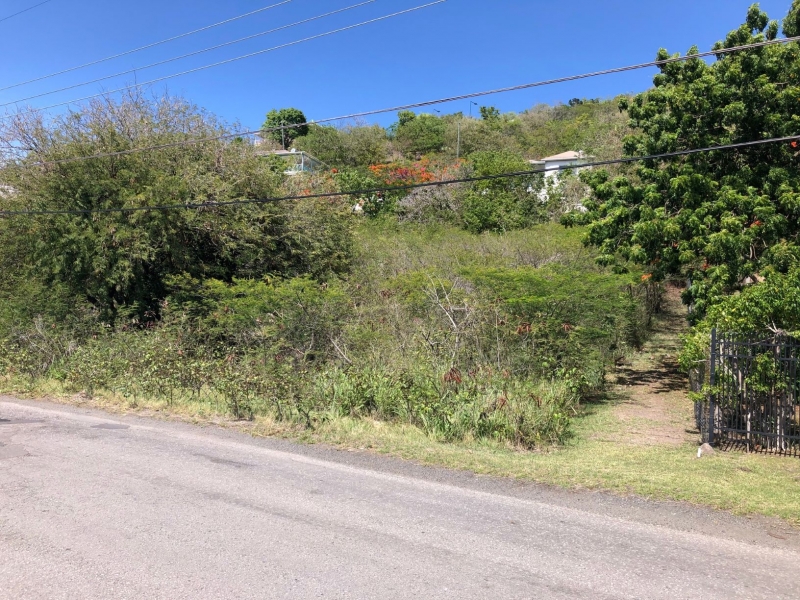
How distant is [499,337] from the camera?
12.0m

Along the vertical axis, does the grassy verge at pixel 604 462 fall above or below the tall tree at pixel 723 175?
below

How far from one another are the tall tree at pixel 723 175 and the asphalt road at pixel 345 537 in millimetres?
7808

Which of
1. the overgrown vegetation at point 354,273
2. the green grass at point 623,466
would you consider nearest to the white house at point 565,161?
the overgrown vegetation at point 354,273

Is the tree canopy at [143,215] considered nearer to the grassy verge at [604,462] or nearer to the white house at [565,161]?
the grassy verge at [604,462]

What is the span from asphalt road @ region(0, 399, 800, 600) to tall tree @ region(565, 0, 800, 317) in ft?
25.6

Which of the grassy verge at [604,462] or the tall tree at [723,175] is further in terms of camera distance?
the tall tree at [723,175]

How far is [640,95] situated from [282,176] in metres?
12.7

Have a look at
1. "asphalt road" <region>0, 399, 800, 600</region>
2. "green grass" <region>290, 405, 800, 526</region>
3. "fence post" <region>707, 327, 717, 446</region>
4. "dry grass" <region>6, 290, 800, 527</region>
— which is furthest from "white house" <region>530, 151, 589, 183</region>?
"asphalt road" <region>0, 399, 800, 600</region>

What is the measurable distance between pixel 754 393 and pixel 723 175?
257 inches

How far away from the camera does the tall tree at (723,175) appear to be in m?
12.3

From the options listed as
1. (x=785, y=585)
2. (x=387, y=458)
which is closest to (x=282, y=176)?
(x=387, y=458)

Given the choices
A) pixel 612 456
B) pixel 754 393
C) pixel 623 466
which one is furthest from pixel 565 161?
pixel 623 466

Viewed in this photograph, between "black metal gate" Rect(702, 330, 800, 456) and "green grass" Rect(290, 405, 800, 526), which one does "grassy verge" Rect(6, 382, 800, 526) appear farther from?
"black metal gate" Rect(702, 330, 800, 456)

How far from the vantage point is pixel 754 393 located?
870 cm
